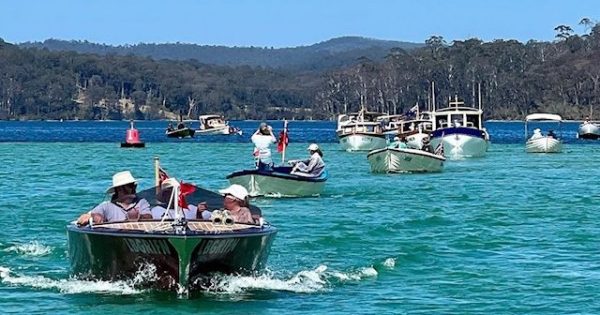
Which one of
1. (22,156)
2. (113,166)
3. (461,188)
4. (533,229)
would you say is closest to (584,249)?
(533,229)

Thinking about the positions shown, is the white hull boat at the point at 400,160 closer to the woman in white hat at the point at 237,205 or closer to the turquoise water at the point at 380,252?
the turquoise water at the point at 380,252

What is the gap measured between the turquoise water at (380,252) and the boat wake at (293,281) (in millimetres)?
22

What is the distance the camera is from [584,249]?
1029 inches

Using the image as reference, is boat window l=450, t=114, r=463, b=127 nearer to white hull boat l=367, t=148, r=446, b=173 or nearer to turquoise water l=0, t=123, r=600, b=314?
white hull boat l=367, t=148, r=446, b=173

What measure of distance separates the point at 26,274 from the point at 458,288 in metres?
6.96

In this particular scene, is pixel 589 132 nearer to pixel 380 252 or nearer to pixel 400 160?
pixel 400 160

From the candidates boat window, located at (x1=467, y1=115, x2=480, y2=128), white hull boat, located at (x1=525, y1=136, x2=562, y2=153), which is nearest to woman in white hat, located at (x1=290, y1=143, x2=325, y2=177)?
boat window, located at (x1=467, y1=115, x2=480, y2=128)

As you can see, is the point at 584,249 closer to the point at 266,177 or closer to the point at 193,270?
the point at 193,270

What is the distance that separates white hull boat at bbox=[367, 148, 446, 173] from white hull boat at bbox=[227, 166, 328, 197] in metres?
14.7

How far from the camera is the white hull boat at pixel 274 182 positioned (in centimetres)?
3744

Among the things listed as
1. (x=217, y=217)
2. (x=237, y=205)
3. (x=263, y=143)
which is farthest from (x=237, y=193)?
(x=263, y=143)

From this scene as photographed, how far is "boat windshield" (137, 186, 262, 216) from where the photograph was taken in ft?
68.8

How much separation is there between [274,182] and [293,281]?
16.2 m

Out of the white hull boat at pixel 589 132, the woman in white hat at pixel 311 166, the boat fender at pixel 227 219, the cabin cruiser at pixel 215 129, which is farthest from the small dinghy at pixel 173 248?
the cabin cruiser at pixel 215 129
